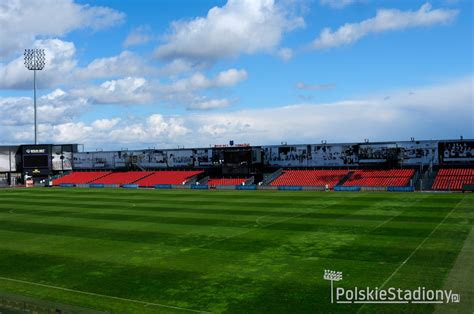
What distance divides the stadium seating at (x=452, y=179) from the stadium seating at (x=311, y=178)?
14828 millimetres

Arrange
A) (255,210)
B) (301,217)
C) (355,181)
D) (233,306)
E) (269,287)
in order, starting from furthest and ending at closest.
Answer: (355,181), (255,210), (301,217), (269,287), (233,306)

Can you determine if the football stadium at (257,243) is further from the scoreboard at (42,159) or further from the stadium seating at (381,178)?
the scoreboard at (42,159)

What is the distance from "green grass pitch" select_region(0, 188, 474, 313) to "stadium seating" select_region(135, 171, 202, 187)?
3861 cm

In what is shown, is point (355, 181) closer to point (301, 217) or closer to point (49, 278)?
point (301, 217)

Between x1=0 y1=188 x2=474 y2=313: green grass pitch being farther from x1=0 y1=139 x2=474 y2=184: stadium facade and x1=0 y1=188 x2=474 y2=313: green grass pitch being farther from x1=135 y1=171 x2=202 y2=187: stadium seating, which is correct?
x1=135 y1=171 x2=202 y2=187: stadium seating

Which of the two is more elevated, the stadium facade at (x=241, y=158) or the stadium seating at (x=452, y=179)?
the stadium facade at (x=241, y=158)

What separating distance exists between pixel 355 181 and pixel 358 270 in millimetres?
50834

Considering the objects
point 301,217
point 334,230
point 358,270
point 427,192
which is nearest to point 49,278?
point 358,270

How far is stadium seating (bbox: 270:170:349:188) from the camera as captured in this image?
7300 centimetres

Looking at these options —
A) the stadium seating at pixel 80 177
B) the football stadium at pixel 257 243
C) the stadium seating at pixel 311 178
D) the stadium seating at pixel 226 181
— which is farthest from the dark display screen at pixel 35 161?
the stadium seating at pixel 311 178

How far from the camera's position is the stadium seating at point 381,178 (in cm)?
6800

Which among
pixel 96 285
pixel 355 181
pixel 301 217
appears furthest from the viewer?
pixel 355 181

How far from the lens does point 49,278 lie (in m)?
22.7

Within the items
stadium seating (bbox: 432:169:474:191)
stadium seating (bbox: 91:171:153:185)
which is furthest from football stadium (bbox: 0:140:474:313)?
stadium seating (bbox: 91:171:153:185)
